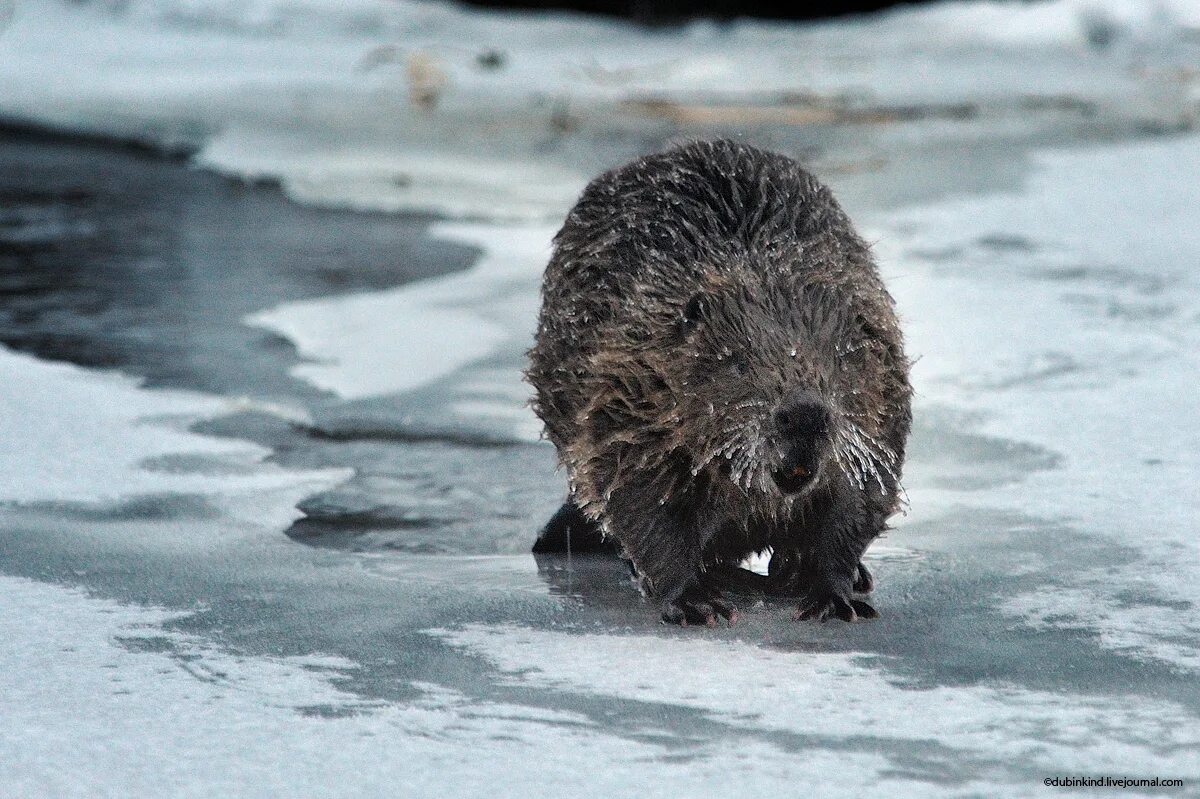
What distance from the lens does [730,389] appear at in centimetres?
335

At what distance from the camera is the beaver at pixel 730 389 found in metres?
3.34

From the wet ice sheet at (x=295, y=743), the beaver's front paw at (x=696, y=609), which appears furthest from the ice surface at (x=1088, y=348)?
the wet ice sheet at (x=295, y=743)

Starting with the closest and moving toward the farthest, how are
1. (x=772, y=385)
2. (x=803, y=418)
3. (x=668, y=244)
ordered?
1. (x=803, y=418)
2. (x=772, y=385)
3. (x=668, y=244)

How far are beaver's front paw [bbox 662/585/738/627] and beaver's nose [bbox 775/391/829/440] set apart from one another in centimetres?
48

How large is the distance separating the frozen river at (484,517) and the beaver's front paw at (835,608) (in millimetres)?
32

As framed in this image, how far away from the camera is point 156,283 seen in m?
7.40

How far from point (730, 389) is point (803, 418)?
0.67 ft

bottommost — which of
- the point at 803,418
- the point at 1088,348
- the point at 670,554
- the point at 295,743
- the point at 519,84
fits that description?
the point at 295,743

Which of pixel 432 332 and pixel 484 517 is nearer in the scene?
pixel 484 517

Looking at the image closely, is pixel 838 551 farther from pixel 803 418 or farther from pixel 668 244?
pixel 668 244

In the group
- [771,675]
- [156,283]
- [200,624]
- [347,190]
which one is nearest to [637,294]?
[771,675]

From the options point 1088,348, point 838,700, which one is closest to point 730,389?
point 838,700

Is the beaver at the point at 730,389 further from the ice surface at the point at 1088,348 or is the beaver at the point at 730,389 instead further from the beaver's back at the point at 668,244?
the ice surface at the point at 1088,348

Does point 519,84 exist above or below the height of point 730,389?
above
